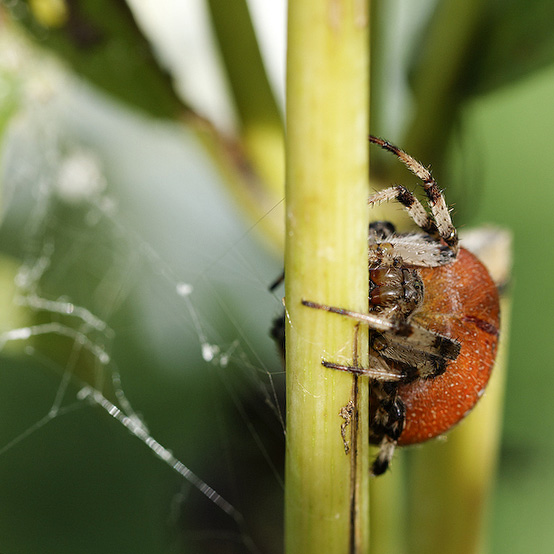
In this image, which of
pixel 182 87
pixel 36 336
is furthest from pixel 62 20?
pixel 36 336

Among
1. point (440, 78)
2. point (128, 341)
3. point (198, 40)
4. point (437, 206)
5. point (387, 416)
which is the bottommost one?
point (387, 416)

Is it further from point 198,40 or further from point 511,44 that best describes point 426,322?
point 198,40

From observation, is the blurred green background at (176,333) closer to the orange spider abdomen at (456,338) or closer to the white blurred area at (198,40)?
the white blurred area at (198,40)

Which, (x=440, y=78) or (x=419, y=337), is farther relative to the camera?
(x=440, y=78)

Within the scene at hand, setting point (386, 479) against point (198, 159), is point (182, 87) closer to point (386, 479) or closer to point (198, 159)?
point (198, 159)

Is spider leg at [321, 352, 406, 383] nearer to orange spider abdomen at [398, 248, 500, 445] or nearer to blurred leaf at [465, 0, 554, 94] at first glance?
orange spider abdomen at [398, 248, 500, 445]

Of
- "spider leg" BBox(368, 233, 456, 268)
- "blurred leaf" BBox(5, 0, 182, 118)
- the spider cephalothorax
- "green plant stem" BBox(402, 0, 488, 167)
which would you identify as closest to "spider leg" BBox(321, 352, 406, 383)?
the spider cephalothorax

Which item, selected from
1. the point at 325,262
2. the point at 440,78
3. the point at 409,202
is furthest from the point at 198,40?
the point at 325,262
